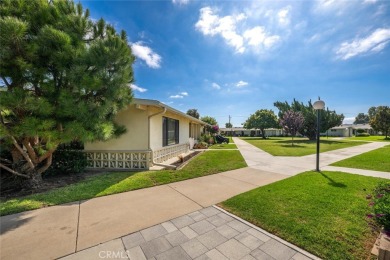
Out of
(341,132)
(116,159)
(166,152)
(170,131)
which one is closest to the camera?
(116,159)

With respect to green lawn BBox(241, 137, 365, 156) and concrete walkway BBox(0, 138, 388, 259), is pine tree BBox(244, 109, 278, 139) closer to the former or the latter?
green lawn BBox(241, 137, 365, 156)

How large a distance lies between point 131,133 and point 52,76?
3507 millimetres

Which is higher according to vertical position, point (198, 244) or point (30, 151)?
point (30, 151)

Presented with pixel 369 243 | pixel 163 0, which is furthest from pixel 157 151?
pixel 369 243

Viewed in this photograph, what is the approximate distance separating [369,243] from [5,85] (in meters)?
8.11

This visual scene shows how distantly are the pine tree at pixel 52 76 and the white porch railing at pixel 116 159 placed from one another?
227 cm

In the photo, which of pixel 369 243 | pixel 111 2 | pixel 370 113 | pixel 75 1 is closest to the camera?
pixel 369 243

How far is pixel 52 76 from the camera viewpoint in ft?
16.1

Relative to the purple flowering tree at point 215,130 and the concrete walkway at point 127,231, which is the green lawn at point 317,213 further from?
the purple flowering tree at point 215,130

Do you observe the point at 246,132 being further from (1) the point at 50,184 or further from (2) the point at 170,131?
(1) the point at 50,184

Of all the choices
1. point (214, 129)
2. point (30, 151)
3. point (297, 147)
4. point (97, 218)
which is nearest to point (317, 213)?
point (97, 218)

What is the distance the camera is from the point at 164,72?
13.2 m

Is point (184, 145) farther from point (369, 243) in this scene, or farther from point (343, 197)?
point (369, 243)

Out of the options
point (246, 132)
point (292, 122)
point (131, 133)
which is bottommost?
point (246, 132)
